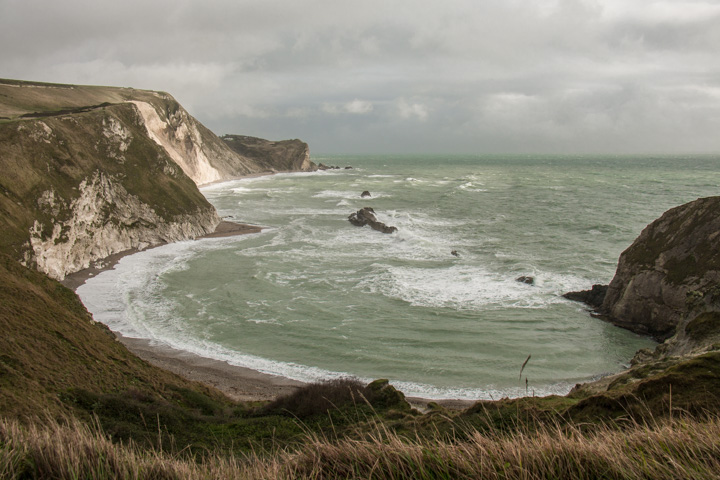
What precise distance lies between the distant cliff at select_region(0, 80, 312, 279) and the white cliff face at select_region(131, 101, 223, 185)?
49.9 ft

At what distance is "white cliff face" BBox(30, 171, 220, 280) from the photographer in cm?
2761

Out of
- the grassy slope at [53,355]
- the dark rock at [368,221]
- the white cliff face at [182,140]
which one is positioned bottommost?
the grassy slope at [53,355]

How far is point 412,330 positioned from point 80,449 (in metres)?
17.0

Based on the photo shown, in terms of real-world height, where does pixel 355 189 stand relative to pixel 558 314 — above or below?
above

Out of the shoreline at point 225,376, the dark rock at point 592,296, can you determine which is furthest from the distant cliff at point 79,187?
the dark rock at point 592,296

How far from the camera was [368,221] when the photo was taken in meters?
45.8

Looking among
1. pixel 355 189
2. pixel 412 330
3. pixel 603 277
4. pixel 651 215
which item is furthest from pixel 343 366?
pixel 355 189

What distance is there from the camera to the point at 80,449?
418cm

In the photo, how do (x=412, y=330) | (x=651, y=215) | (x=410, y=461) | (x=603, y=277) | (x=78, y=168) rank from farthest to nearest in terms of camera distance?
(x=651, y=215), (x=78, y=168), (x=603, y=277), (x=412, y=330), (x=410, y=461)

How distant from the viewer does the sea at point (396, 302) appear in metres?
17.4

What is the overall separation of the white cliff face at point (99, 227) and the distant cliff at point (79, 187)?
0.26 ft

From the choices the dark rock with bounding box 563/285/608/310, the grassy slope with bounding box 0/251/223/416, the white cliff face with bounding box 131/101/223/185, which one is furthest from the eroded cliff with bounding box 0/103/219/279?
the white cliff face with bounding box 131/101/223/185

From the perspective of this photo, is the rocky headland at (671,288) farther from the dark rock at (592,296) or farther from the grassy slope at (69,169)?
the grassy slope at (69,169)

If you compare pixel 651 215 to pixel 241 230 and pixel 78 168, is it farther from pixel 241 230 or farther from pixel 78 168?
pixel 78 168
